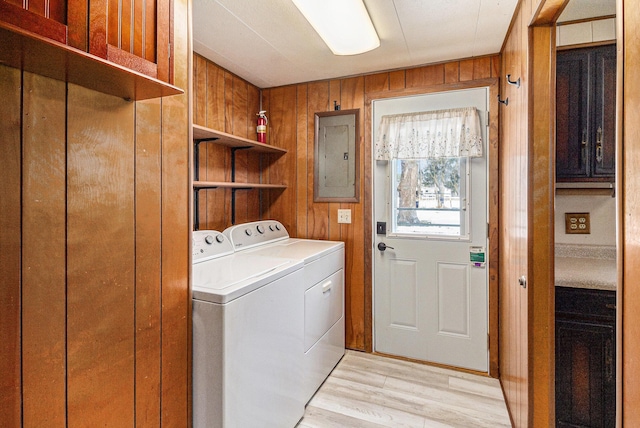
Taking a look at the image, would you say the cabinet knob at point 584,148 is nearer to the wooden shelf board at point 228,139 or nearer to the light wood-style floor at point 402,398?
the light wood-style floor at point 402,398

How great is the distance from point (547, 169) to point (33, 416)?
1.96m

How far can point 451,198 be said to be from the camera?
97.2 inches

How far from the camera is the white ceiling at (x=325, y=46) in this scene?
68.5 inches

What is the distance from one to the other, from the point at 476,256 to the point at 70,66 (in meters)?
2.45

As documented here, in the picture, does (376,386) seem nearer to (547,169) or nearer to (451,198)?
(451,198)

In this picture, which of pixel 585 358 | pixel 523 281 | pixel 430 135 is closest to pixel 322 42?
pixel 430 135

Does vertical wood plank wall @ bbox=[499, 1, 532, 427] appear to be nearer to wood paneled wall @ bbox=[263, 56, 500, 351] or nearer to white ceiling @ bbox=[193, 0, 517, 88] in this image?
white ceiling @ bbox=[193, 0, 517, 88]

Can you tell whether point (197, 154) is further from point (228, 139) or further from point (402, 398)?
point (402, 398)

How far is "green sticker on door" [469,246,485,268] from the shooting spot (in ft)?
7.86

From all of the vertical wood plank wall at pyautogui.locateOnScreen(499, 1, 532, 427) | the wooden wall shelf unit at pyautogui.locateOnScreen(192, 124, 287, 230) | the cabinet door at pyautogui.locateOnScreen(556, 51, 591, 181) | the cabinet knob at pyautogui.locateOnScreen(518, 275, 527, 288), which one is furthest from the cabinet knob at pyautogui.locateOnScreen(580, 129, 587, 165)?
the wooden wall shelf unit at pyautogui.locateOnScreen(192, 124, 287, 230)

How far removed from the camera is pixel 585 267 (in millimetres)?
1903

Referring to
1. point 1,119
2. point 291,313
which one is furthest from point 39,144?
point 291,313

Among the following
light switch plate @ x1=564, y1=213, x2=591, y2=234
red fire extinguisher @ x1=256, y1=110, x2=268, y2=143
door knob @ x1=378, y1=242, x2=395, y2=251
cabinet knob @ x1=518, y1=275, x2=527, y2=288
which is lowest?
cabinet knob @ x1=518, y1=275, x2=527, y2=288

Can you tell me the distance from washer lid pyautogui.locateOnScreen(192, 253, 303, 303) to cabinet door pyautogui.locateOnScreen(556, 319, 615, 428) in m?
1.40
